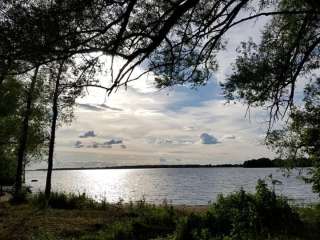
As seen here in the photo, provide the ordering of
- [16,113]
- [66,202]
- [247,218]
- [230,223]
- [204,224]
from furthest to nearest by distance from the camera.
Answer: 1. [16,113]
2. [66,202]
3. [230,223]
4. [247,218]
5. [204,224]

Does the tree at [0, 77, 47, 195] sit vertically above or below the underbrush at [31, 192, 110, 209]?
above

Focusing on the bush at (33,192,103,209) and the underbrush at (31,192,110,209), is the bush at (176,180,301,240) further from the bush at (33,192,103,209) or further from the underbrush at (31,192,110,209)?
the bush at (33,192,103,209)

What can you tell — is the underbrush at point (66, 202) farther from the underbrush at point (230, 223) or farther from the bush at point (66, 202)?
the underbrush at point (230, 223)

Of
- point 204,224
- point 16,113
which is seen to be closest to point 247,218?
point 204,224

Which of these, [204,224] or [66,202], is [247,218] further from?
[66,202]

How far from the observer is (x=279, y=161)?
2655cm

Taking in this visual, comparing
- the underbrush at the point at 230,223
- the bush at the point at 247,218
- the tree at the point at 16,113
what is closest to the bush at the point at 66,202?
the tree at the point at 16,113

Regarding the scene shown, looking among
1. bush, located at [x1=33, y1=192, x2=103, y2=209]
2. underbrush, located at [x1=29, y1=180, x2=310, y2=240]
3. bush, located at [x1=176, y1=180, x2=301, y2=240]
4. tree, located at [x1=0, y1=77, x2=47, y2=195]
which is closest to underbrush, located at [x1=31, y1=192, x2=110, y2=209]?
bush, located at [x1=33, y1=192, x2=103, y2=209]

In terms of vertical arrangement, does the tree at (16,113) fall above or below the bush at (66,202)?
above

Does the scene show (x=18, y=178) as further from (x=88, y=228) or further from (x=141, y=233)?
(x=141, y=233)

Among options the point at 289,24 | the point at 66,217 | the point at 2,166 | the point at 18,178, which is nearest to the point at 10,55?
the point at 289,24

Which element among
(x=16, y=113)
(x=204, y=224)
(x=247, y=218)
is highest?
(x=16, y=113)

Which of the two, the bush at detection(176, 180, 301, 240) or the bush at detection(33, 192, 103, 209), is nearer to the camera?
the bush at detection(176, 180, 301, 240)

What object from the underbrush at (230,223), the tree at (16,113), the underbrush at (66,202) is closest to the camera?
the underbrush at (230,223)
